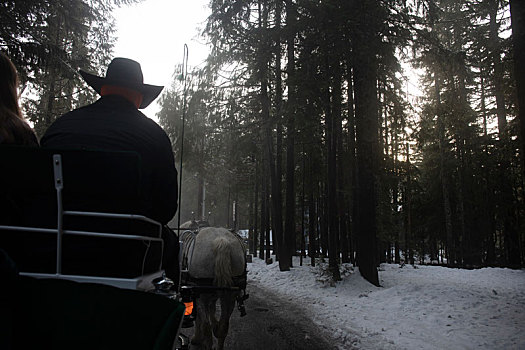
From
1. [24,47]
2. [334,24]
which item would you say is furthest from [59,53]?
[334,24]

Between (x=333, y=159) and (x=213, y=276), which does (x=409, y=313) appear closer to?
(x=213, y=276)

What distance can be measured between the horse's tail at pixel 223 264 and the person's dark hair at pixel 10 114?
3727mm

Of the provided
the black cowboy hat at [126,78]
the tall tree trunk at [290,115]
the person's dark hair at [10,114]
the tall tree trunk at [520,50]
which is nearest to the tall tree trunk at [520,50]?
the tall tree trunk at [520,50]

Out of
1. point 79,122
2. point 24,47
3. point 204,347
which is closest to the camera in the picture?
point 79,122

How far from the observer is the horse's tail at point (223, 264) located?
5.41 meters

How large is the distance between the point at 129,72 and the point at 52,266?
4.43ft

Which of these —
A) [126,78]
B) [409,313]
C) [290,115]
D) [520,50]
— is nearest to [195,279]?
[126,78]

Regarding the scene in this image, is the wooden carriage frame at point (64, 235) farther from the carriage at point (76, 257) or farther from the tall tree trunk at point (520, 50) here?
the tall tree trunk at point (520, 50)

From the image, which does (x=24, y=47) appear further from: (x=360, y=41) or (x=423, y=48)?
(x=423, y=48)

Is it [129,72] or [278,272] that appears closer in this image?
[129,72]

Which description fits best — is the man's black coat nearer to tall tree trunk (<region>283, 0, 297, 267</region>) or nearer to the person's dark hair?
the person's dark hair

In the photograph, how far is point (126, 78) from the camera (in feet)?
7.91

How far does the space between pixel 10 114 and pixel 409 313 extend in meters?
8.55

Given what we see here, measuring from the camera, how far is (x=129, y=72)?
8.07ft
